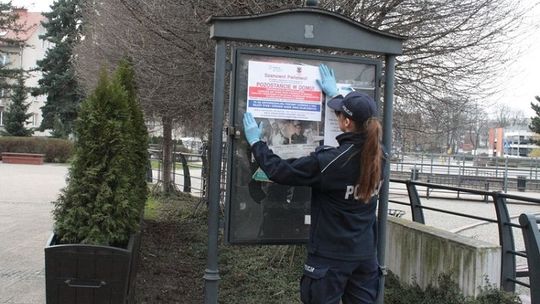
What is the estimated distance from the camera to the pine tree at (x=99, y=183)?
4090 millimetres

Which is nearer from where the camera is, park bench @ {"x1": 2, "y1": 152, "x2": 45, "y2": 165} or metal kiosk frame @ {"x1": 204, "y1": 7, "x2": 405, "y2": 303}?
metal kiosk frame @ {"x1": 204, "y1": 7, "x2": 405, "y2": 303}

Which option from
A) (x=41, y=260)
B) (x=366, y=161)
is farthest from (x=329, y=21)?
(x=41, y=260)

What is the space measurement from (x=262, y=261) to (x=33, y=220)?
18.6 ft

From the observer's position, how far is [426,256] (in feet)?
18.7

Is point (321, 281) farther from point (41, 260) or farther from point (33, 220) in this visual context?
point (33, 220)

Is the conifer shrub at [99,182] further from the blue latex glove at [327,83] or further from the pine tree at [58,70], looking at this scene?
the pine tree at [58,70]

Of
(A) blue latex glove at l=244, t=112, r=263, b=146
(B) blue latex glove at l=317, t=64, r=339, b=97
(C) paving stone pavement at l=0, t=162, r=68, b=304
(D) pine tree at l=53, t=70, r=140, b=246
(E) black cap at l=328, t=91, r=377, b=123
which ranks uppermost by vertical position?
(B) blue latex glove at l=317, t=64, r=339, b=97

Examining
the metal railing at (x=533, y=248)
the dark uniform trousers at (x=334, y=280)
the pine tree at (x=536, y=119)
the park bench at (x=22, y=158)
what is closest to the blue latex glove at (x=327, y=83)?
the dark uniform trousers at (x=334, y=280)

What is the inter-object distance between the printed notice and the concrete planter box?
1.40 meters

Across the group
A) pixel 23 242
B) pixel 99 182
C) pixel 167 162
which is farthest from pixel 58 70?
pixel 99 182

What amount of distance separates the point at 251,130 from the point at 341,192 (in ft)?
2.63

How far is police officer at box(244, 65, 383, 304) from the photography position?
338 centimetres

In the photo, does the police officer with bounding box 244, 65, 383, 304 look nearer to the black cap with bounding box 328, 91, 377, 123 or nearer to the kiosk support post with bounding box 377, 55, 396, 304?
the black cap with bounding box 328, 91, 377, 123

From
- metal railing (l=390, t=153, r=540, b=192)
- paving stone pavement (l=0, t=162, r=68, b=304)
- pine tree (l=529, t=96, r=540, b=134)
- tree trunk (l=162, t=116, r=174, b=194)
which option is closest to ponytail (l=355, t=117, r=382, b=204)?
paving stone pavement (l=0, t=162, r=68, b=304)
